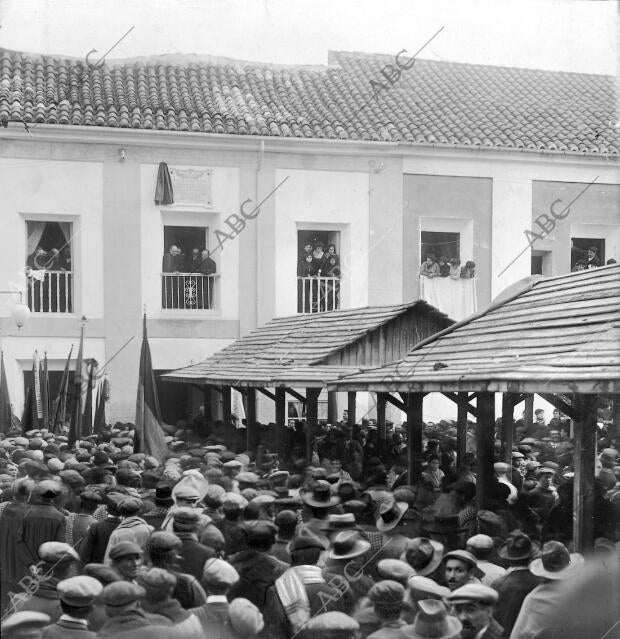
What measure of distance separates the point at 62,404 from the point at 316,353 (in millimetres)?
4734

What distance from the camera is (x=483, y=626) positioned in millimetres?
5453

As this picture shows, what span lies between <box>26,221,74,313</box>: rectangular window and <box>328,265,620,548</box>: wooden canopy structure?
7.18m

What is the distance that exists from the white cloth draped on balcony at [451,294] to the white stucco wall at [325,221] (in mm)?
1233

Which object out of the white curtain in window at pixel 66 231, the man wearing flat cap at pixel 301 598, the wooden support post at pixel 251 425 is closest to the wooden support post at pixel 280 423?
the wooden support post at pixel 251 425

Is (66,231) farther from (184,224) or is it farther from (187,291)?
(187,291)

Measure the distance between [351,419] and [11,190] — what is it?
702 centimetres

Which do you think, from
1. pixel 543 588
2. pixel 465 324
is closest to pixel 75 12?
pixel 465 324

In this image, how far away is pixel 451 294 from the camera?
61.6 feet

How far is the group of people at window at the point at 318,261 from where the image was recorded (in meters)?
18.8

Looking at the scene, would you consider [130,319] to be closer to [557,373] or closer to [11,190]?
[11,190]

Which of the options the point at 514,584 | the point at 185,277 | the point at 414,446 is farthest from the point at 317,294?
the point at 514,584

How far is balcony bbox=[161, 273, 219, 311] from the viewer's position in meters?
17.7

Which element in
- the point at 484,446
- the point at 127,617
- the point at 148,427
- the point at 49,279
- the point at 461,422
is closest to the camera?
the point at 127,617

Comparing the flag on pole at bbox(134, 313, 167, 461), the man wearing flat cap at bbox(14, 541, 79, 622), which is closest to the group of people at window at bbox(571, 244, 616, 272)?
the flag on pole at bbox(134, 313, 167, 461)
